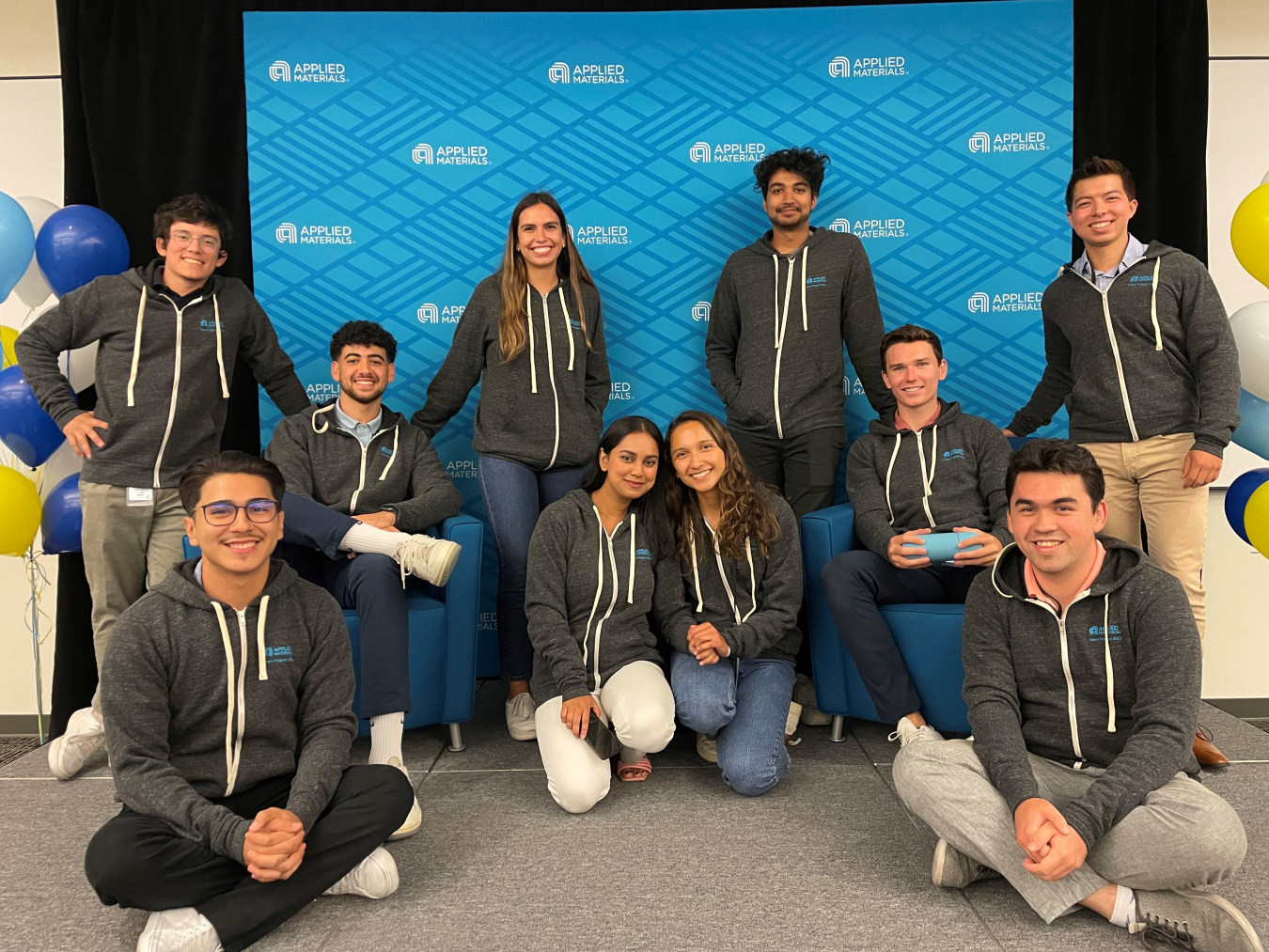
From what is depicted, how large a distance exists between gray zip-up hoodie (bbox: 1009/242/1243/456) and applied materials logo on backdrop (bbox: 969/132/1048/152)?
94cm

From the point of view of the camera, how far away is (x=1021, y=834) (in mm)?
1724

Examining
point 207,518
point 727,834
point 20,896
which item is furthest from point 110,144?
point 727,834

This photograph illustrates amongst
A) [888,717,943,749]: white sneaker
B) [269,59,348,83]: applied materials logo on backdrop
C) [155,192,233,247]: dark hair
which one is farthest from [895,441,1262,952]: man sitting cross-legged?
[269,59,348,83]: applied materials logo on backdrop

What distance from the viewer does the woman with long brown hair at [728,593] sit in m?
2.56

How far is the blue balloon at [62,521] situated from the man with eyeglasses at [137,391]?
0.13 meters

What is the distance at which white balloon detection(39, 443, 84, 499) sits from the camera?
3129 millimetres

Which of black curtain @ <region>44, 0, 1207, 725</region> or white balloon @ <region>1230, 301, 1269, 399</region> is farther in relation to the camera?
black curtain @ <region>44, 0, 1207, 725</region>

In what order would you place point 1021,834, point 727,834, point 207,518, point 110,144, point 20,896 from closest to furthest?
point 1021,834, point 207,518, point 20,896, point 727,834, point 110,144

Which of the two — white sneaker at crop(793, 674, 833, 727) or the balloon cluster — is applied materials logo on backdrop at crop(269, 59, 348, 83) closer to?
the balloon cluster

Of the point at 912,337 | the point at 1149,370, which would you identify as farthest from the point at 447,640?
the point at 1149,370

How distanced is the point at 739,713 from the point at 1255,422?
76.1 inches

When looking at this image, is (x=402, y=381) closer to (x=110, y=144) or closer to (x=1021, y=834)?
(x=110, y=144)

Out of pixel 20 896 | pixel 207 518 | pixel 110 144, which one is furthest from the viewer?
pixel 110 144

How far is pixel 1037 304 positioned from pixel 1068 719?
213 centimetres
